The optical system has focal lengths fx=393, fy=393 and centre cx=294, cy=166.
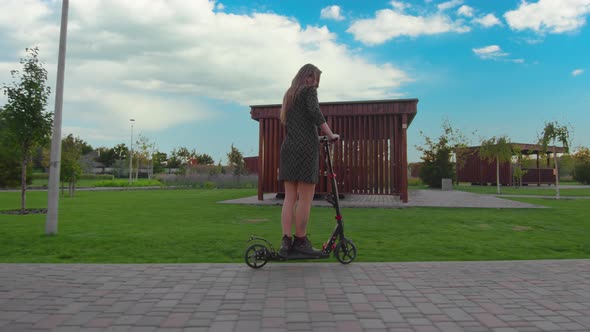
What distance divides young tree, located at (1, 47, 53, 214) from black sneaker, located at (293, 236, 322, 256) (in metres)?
8.34

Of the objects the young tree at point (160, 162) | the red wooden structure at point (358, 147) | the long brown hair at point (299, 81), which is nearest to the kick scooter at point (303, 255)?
the long brown hair at point (299, 81)

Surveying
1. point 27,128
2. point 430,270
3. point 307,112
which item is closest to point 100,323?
point 307,112

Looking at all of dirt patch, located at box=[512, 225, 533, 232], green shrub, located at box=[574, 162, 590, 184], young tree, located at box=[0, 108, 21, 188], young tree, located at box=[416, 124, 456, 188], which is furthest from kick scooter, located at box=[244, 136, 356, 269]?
green shrub, located at box=[574, 162, 590, 184]

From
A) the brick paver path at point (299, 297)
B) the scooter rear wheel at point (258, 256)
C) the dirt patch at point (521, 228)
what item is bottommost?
the brick paver path at point (299, 297)

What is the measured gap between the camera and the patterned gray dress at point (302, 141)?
3.76 metres

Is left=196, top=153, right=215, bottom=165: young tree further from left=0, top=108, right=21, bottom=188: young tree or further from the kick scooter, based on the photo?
the kick scooter

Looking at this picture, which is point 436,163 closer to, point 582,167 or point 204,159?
point 582,167

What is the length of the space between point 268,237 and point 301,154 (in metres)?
2.12

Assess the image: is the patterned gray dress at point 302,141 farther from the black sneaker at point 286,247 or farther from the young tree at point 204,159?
the young tree at point 204,159

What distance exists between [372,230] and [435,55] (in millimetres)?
10065

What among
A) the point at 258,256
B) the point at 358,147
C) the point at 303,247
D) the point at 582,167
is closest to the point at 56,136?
the point at 258,256

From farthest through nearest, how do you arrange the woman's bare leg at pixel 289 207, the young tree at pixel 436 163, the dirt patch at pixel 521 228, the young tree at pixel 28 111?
the young tree at pixel 436 163, the young tree at pixel 28 111, the dirt patch at pixel 521 228, the woman's bare leg at pixel 289 207

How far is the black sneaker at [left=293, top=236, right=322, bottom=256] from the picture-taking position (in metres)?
3.75

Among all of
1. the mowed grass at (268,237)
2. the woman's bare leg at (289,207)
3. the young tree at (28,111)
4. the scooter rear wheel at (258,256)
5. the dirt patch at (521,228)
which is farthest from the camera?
the young tree at (28,111)
